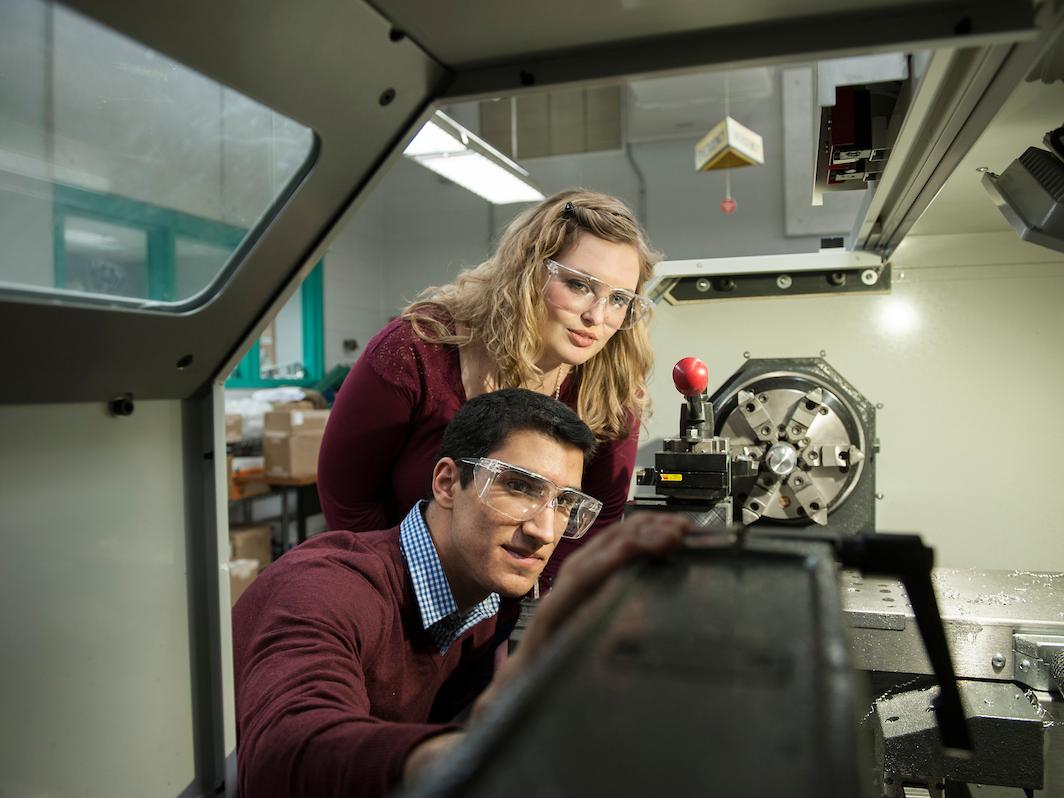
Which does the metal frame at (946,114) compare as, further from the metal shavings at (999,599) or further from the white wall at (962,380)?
the metal shavings at (999,599)

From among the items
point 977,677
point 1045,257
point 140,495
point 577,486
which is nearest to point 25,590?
point 140,495

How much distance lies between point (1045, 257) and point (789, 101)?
12.0 ft

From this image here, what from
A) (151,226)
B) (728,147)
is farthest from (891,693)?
(728,147)

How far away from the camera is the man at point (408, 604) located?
0.71 m

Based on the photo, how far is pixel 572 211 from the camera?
1446 millimetres

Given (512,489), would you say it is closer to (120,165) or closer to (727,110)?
(120,165)

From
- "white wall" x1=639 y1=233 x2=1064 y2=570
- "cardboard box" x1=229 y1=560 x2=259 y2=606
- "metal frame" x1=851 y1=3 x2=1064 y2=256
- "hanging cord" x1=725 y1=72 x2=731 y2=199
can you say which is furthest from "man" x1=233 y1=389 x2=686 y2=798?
"hanging cord" x1=725 y1=72 x2=731 y2=199

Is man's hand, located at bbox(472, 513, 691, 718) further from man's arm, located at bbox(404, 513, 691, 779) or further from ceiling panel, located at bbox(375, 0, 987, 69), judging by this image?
ceiling panel, located at bbox(375, 0, 987, 69)

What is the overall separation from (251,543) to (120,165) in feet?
12.7

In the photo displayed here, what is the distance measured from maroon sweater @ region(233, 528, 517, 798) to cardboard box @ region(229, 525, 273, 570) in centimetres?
330

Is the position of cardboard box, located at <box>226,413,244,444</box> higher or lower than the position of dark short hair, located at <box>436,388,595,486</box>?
lower

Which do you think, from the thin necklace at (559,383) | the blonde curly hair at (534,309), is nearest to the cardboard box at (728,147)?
the blonde curly hair at (534,309)

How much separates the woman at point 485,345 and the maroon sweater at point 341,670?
327 millimetres

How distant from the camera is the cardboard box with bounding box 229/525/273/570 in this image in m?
4.25
